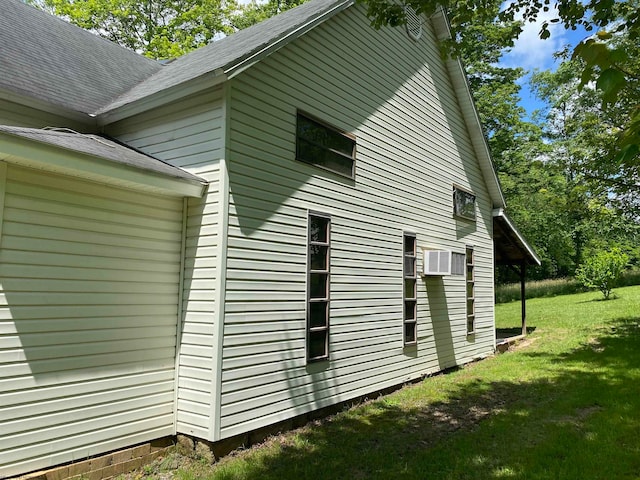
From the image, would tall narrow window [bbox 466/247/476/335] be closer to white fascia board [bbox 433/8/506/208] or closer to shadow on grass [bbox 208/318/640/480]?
white fascia board [bbox 433/8/506/208]

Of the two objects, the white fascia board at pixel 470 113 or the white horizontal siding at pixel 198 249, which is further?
the white fascia board at pixel 470 113

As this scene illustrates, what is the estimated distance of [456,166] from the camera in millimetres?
10594

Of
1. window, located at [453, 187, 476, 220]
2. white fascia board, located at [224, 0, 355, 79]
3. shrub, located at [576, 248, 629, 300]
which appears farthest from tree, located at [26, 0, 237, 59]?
shrub, located at [576, 248, 629, 300]

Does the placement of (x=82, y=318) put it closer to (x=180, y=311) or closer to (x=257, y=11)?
(x=180, y=311)

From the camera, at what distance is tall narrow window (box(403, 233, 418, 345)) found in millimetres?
8273

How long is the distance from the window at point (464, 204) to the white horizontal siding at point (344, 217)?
0.24m

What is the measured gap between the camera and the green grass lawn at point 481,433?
4504mm

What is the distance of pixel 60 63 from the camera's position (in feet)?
22.9

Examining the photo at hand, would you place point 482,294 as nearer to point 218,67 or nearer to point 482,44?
point 218,67

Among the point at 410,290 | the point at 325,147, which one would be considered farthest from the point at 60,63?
the point at 410,290

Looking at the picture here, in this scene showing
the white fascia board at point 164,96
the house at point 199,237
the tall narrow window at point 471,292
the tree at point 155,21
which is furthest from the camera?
the tree at point 155,21

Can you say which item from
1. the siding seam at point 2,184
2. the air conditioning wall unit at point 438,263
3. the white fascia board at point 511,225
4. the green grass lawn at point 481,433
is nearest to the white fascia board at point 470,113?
the white fascia board at point 511,225

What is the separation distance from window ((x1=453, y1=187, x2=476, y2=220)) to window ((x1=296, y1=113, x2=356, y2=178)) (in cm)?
414

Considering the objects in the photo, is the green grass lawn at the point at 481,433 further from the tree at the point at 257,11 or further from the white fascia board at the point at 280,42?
the tree at the point at 257,11
